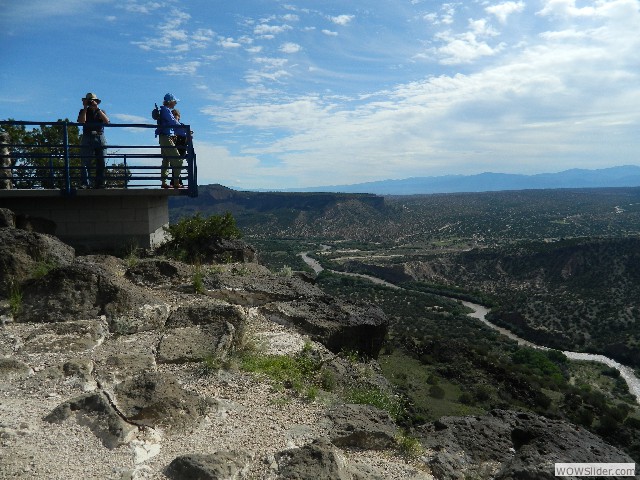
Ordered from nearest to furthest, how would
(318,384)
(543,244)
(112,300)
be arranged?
(318,384) → (112,300) → (543,244)

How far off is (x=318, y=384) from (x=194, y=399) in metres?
1.57

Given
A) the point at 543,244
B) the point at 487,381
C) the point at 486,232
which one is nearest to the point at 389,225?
the point at 486,232

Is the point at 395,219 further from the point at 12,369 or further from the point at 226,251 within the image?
the point at 12,369

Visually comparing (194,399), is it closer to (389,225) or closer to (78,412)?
Result: (78,412)

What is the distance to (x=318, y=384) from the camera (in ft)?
19.1

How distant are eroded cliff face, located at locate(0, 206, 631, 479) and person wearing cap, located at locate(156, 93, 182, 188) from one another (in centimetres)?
337

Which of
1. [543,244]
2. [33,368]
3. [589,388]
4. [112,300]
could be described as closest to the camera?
[33,368]

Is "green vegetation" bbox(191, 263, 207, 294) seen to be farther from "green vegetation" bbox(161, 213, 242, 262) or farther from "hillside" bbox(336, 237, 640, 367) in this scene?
"hillside" bbox(336, 237, 640, 367)

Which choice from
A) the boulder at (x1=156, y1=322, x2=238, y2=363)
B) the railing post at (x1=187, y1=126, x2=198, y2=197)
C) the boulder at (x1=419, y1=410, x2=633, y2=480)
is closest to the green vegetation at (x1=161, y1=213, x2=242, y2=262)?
the railing post at (x1=187, y1=126, x2=198, y2=197)

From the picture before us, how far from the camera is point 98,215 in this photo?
10586 millimetres

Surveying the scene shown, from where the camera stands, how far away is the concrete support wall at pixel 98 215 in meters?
10.3

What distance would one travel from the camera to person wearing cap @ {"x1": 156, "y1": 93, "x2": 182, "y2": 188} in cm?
1059

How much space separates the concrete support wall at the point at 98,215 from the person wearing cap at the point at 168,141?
584mm

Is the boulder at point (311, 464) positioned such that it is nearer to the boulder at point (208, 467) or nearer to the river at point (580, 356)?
the boulder at point (208, 467)
